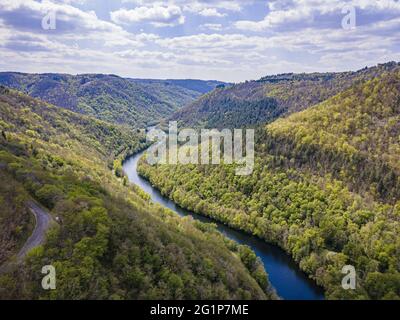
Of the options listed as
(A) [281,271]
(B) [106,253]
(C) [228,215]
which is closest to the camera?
(B) [106,253]

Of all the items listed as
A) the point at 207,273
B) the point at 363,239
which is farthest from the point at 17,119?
the point at 363,239

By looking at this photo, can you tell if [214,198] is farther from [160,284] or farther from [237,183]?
[160,284]

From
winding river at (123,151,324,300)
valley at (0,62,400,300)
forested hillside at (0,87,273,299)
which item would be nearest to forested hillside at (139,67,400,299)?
valley at (0,62,400,300)

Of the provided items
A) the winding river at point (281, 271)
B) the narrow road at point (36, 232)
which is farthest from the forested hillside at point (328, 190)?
the narrow road at point (36, 232)

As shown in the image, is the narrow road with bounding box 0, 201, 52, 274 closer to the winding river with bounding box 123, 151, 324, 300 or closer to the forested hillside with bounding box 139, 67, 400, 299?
the winding river with bounding box 123, 151, 324, 300

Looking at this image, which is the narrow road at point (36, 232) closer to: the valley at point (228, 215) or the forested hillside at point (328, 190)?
the valley at point (228, 215)

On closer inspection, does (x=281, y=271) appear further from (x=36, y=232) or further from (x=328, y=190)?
(x=36, y=232)

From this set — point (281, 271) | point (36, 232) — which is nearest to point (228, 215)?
point (281, 271)
